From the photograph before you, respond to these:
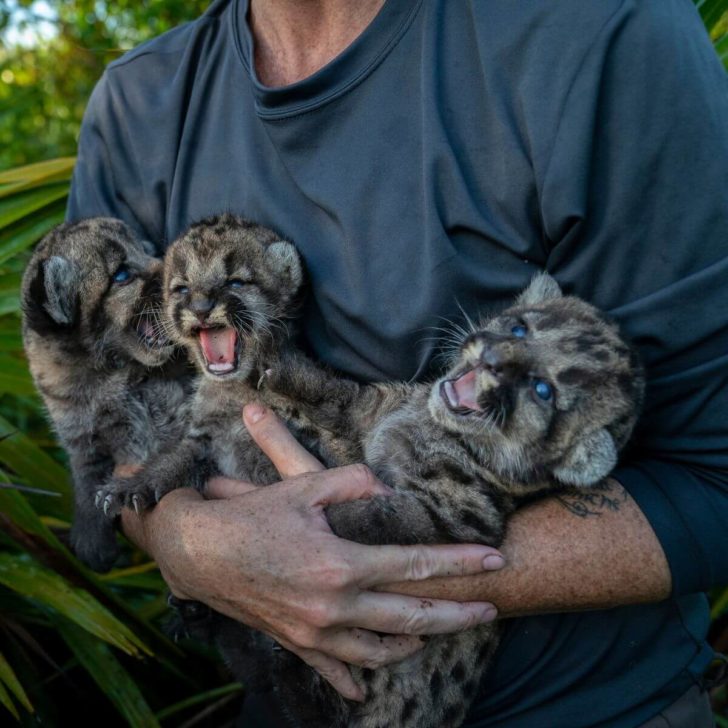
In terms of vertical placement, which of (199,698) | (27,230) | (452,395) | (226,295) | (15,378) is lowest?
(199,698)

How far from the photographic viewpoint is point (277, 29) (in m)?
3.29

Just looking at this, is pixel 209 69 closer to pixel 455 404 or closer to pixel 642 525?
pixel 455 404

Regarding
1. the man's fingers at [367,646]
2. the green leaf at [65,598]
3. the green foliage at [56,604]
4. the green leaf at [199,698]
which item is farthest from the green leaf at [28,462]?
the man's fingers at [367,646]

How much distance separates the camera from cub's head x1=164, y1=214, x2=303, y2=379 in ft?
10.5

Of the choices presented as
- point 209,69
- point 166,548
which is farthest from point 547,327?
point 209,69

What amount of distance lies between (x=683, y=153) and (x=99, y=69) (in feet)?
25.0

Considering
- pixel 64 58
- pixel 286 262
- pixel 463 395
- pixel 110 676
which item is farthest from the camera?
pixel 64 58

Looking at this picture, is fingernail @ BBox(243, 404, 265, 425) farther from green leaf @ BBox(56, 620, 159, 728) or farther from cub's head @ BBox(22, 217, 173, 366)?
green leaf @ BBox(56, 620, 159, 728)

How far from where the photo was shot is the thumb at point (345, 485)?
8.98ft

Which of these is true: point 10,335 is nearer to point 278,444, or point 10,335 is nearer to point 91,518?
point 91,518

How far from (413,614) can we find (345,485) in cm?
44

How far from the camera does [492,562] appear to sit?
2611 mm

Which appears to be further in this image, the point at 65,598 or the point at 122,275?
the point at 122,275

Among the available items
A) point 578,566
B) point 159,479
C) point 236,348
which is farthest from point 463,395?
point 159,479
